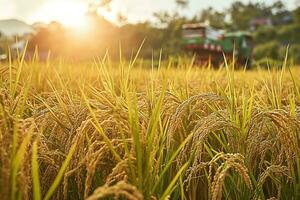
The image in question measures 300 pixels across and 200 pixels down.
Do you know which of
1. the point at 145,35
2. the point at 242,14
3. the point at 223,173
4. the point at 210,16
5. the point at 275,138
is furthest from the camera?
the point at 210,16

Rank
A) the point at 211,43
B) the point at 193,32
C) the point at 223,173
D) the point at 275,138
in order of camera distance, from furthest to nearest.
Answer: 1. the point at 193,32
2. the point at 211,43
3. the point at 275,138
4. the point at 223,173

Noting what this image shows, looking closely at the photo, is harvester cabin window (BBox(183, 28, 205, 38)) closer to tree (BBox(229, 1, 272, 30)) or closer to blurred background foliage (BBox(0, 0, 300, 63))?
blurred background foliage (BBox(0, 0, 300, 63))

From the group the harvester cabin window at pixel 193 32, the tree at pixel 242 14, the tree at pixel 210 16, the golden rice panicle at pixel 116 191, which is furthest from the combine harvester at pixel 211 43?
the tree at pixel 210 16

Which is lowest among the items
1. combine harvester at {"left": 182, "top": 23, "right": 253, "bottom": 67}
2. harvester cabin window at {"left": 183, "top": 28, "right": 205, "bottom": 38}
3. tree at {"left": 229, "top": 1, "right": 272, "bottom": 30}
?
combine harvester at {"left": 182, "top": 23, "right": 253, "bottom": 67}

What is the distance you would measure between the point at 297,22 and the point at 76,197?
28.2m

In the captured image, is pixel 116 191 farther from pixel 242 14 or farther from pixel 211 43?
pixel 242 14

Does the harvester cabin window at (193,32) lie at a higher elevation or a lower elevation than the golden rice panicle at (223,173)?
higher

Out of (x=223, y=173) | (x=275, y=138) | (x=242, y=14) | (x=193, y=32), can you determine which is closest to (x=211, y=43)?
(x=193, y=32)

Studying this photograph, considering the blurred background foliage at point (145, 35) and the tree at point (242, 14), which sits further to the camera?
the tree at point (242, 14)

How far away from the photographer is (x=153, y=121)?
101 cm

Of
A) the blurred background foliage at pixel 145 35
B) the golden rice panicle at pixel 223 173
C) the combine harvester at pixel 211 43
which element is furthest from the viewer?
the blurred background foliage at pixel 145 35

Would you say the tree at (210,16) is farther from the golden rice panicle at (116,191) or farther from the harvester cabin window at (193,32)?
the golden rice panicle at (116,191)

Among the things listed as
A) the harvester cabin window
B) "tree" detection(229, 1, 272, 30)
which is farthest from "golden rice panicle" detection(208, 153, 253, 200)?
"tree" detection(229, 1, 272, 30)

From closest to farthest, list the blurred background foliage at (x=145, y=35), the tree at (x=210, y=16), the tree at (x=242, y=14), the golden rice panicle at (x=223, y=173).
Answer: the golden rice panicle at (x=223, y=173) → the blurred background foliage at (x=145, y=35) → the tree at (x=242, y=14) → the tree at (x=210, y=16)
